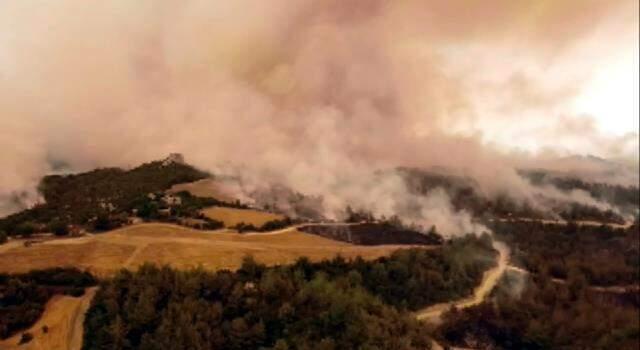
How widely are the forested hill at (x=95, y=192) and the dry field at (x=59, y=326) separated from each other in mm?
5290

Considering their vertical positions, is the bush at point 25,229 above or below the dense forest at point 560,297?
above

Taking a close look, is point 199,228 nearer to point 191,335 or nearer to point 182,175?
point 182,175

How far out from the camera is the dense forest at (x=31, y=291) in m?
31.8

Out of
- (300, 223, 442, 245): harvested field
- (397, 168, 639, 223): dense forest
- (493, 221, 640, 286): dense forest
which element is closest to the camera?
(300, 223, 442, 245): harvested field

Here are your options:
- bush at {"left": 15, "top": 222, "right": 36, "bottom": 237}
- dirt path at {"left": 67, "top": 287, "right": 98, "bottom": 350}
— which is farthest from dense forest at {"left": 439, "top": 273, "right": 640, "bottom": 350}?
bush at {"left": 15, "top": 222, "right": 36, "bottom": 237}

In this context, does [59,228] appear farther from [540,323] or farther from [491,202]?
[491,202]

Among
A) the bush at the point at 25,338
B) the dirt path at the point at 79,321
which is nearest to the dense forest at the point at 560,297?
the dirt path at the point at 79,321

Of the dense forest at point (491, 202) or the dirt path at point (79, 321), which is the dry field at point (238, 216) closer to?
the dirt path at point (79, 321)

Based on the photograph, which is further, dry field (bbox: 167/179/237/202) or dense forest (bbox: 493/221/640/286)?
dense forest (bbox: 493/221/640/286)

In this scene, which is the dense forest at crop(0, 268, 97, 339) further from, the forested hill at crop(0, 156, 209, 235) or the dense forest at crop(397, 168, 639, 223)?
the dense forest at crop(397, 168, 639, 223)

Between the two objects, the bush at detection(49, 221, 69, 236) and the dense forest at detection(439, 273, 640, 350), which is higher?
the bush at detection(49, 221, 69, 236)

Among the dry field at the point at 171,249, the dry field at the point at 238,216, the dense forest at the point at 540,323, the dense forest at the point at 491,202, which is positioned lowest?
the dense forest at the point at 540,323

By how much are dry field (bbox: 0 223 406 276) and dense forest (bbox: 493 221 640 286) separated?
63.7 ft

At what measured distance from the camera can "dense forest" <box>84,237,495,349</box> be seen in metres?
33.8
